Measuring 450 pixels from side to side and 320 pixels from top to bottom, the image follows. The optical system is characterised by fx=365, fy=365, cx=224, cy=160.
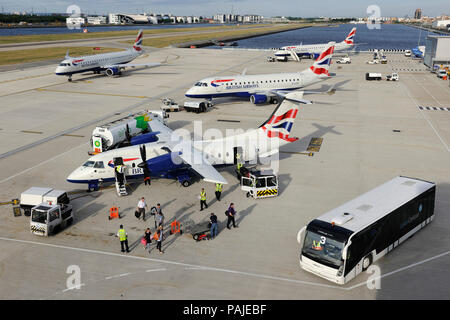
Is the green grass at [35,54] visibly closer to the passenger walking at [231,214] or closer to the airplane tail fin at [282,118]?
the airplane tail fin at [282,118]

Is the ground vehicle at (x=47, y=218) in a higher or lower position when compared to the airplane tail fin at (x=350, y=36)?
lower

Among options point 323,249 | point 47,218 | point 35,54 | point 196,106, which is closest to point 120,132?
point 47,218

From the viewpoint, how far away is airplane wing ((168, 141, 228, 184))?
76.8 feet

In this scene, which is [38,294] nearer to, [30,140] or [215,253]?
[215,253]

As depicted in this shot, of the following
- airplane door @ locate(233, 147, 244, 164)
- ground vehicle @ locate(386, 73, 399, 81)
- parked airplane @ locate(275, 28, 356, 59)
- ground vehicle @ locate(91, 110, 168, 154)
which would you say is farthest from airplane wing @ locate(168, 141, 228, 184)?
parked airplane @ locate(275, 28, 356, 59)

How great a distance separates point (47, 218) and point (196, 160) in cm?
1010

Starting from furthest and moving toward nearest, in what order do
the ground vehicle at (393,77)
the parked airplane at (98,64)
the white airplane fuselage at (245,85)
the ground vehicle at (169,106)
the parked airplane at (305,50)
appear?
the parked airplane at (305,50), the ground vehicle at (393,77), the parked airplane at (98,64), the white airplane fuselage at (245,85), the ground vehicle at (169,106)

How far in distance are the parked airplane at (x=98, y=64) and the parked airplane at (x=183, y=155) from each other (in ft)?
164

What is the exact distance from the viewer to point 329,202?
26.0 m

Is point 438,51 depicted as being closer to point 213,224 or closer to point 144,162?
point 144,162

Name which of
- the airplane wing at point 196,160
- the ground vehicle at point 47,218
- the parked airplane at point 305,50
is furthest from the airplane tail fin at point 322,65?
the parked airplane at point 305,50

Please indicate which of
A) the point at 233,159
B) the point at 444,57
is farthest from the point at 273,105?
the point at 444,57

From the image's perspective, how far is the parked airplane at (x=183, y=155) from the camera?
27266 millimetres

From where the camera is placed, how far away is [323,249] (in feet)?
57.3
